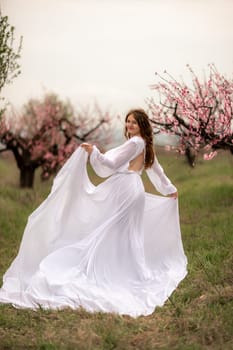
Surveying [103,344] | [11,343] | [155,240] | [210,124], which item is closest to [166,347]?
[103,344]

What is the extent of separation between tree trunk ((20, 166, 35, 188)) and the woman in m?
11.0

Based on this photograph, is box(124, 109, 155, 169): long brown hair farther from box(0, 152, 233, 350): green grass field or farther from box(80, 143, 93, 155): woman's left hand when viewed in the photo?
box(0, 152, 233, 350): green grass field

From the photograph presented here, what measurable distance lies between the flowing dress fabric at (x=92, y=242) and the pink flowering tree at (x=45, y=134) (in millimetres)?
10844

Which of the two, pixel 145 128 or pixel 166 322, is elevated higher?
pixel 145 128

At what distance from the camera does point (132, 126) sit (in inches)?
255

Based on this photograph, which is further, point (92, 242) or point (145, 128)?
point (145, 128)

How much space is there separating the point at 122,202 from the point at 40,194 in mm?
8419

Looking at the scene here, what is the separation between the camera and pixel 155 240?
7188 millimetres

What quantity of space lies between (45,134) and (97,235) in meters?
12.3

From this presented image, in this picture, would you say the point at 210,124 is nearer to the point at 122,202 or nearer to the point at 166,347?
the point at 122,202

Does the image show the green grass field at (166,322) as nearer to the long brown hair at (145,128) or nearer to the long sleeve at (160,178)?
the long sleeve at (160,178)

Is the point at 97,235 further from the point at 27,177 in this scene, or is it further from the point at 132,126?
the point at 27,177

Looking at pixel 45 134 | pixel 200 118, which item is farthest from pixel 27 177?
pixel 200 118

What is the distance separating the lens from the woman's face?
6.47 metres
